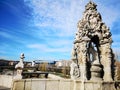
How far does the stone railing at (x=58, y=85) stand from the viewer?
1080 cm

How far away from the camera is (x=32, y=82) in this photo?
35.9 ft

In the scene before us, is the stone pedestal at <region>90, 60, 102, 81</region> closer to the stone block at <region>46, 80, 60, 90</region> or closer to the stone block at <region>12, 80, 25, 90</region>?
the stone block at <region>46, 80, 60, 90</region>

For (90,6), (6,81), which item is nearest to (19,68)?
(6,81)

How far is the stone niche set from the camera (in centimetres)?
1230

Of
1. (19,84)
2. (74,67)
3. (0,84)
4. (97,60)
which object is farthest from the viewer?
(0,84)

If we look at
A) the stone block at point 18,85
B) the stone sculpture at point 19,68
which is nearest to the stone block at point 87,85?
the stone block at point 18,85

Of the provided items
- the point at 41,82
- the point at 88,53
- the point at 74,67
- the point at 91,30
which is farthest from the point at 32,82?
the point at 91,30

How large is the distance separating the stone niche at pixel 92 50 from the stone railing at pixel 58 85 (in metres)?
0.65

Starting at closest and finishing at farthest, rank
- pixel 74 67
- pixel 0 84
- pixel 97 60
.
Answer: pixel 74 67, pixel 97 60, pixel 0 84

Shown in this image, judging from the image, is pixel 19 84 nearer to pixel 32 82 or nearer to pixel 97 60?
pixel 32 82

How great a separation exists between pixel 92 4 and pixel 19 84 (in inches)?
334

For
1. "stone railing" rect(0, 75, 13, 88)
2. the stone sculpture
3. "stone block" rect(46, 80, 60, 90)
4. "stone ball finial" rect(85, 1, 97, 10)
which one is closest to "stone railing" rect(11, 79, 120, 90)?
"stone block" rect(46, 80, 60, 90)

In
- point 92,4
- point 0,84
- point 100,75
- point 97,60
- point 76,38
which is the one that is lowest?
point 0,84

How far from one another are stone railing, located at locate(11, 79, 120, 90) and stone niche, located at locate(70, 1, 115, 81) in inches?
25.7
